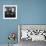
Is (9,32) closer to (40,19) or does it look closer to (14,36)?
(14,36)

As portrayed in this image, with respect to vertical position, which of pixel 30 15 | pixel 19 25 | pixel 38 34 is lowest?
pixel 38 34

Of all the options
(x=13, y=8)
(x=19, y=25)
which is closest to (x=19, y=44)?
(x=19, y=25)

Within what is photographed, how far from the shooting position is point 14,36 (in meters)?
4.04

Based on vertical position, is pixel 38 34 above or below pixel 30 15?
below

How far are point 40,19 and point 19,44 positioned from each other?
994 millimetres

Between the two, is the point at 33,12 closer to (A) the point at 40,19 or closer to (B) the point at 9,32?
(A) the point at 40,19

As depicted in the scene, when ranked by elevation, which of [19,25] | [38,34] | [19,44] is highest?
[19,25]

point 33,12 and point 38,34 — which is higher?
point 33,12

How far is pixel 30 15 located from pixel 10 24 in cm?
67

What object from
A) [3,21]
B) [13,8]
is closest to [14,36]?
[3,21]

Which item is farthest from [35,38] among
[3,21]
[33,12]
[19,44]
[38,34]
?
[3,21]

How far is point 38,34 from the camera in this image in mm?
3992

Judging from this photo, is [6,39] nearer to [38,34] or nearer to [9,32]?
[9,32]

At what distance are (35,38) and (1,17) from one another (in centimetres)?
119
